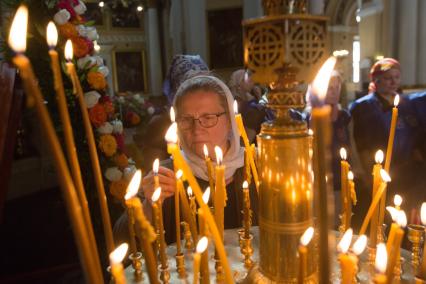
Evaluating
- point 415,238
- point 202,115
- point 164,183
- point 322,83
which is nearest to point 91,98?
point 202,115

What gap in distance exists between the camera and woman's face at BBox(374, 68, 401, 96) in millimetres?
3113

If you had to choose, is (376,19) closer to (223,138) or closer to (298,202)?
(223,138)

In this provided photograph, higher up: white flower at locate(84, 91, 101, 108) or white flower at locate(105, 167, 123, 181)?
white flower at locate(84, 91, 101, 108)

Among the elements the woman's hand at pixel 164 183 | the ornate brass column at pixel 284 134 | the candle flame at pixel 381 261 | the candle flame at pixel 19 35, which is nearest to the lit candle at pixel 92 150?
the candle flame at pixel 19 35

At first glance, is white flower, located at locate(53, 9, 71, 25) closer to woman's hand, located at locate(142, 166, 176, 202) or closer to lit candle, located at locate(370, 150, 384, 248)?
woman's hand, located at locate(142, 166, 176, 202)

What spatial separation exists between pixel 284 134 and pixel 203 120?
3.34 ft

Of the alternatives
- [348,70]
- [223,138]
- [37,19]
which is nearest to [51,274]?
[37,19]

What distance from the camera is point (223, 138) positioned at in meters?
1.78

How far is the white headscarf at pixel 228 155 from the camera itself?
1.76 meters

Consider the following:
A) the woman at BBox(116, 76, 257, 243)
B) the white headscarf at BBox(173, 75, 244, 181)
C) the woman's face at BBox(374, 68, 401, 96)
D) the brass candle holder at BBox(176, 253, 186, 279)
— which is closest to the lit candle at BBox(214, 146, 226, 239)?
the brass candle holder at BBox(176, 253, 186, 279)

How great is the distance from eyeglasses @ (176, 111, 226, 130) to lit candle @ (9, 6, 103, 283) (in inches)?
47.2

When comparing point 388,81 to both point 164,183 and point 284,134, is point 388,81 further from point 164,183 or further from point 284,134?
point 284,134

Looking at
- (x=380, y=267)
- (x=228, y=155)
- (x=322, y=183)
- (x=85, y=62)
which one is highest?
(x=85, y=62)

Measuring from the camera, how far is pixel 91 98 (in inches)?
105
